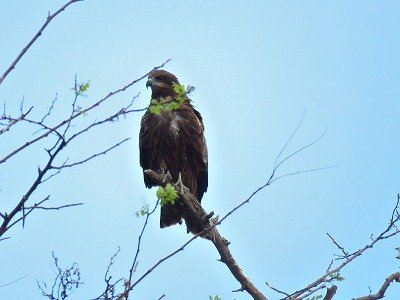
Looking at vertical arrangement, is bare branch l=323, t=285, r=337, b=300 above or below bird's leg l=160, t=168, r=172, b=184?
below

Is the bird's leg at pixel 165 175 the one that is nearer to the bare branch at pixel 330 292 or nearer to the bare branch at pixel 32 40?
the bare branch at pixel 330 292

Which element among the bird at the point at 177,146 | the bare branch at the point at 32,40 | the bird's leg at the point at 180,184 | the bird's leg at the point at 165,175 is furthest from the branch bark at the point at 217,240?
the bare branch at the point at 32,40

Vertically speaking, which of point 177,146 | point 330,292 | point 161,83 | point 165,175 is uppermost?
point 161,83

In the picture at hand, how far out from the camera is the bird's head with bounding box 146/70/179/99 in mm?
7552

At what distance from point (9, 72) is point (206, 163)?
5.03 metres

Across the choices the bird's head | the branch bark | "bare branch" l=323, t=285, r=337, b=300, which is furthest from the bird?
"bare branch" l=323, t=285, r=337, b=300

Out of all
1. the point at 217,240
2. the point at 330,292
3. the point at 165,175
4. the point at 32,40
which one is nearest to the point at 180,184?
the point at 165,175

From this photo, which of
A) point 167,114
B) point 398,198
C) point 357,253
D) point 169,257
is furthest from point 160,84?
point 169,257

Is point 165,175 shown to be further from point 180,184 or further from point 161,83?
point 161,83

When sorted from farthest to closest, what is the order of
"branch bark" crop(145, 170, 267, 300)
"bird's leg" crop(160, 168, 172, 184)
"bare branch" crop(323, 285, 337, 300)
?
1. "bird's leg" crop(160, 168, 172, 184)
2. "branch bark" crop(145, 170, 267, 300)
3. "bare branch" crop(323, 285, 337, 300)

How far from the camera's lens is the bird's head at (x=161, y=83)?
7552 millimetres

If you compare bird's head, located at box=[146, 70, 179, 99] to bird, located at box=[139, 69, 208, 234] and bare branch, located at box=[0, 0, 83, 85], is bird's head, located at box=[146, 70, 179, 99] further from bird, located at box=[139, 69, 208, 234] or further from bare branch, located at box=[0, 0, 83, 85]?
bare branch, located at box=[0, 0, 83, 85]

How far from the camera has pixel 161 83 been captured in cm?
764

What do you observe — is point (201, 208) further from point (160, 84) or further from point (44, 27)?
point (44, 27)
